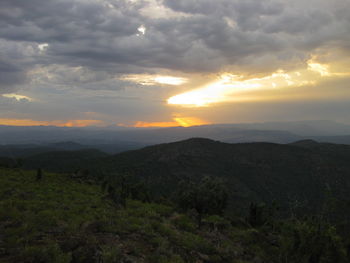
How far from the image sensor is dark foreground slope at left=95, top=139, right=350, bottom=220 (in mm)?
133500

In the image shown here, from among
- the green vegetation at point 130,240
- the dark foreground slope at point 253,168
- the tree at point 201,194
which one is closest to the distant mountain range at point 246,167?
the dark foreground slope at point 253,168

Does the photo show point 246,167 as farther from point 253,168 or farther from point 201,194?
point 201,194

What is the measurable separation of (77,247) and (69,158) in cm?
19647

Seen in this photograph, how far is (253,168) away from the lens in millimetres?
169875

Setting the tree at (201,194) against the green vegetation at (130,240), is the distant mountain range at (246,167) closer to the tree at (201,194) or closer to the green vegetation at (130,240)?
the tree at (201,194)

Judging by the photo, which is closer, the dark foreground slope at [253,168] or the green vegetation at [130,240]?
the green vegetation at [130,240]

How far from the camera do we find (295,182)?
150250 millimetres

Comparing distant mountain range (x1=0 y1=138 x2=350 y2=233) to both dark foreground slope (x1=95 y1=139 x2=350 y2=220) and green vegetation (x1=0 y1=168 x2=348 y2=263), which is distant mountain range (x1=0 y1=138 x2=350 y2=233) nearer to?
dark foreground slope (x1=95 y1=139 x2=350 y2=220)

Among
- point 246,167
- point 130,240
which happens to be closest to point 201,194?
point 130,240

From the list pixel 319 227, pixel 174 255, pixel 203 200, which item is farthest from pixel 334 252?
pixel 174 255

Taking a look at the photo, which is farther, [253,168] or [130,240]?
[253,168]

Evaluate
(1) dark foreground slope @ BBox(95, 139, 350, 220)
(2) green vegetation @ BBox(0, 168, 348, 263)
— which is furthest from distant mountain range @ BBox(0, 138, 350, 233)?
(2) green vegetation @ BBox(0, 168, 348, 263)

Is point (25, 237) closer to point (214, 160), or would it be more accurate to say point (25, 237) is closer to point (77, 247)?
point (77, 247)

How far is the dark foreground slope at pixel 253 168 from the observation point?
134m
